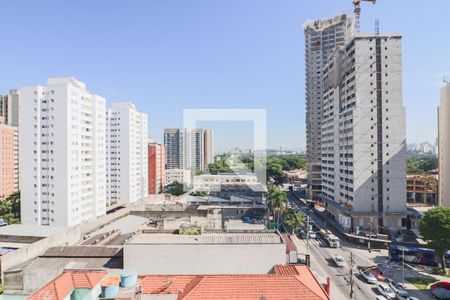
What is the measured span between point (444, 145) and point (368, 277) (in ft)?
121

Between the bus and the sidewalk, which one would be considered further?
the bus

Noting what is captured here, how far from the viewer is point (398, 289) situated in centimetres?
2727

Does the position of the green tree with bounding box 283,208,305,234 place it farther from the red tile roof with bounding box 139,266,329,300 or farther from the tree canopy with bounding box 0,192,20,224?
the tree canopy with bounding box 0,192,20,224

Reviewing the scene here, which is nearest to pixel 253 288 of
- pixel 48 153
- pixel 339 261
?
pixel 339 261

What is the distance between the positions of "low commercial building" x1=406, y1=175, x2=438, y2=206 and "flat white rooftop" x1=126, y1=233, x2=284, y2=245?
5940 cm

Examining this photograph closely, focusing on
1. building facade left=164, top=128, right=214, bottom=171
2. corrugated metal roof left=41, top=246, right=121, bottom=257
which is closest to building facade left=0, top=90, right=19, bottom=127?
building facade left=164, top=128, right=214, bottom=171

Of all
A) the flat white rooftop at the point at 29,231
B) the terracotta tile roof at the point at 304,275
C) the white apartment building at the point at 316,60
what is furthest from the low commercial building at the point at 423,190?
the flat white rooftop at the point at 29,231

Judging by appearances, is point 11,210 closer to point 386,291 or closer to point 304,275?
point 304,275

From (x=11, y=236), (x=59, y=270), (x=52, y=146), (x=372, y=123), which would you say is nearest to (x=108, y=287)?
(x=59, y=270)

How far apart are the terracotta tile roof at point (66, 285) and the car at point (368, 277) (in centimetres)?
2577

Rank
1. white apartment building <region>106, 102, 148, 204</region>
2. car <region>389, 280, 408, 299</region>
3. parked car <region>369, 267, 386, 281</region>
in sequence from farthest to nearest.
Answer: white apartment building <region>106, 102, 148, 204</region>
parked car <region>369, 267, 386, 281</region>
car <region>389, 280, 408, 299</region>

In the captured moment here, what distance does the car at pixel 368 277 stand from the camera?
2911 cm

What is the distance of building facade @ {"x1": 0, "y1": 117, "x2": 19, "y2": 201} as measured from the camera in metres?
69.6

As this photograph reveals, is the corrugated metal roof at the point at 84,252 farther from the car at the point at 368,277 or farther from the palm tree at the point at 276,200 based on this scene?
the palm tree at the point at 276,200
